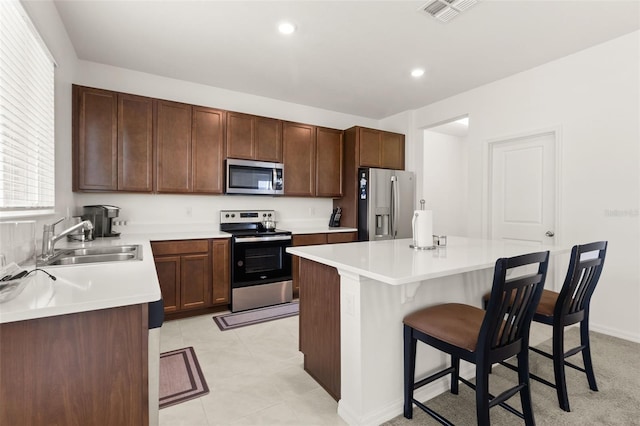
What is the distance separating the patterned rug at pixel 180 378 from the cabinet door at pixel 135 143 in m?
1.81

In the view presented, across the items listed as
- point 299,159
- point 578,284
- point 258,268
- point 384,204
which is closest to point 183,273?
point 258,268

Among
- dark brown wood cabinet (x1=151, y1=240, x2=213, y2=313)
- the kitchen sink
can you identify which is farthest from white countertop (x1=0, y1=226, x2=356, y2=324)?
dark brown wood cabinet (x1=151, y1=240, x2=213, y2=313)

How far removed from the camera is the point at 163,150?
3.41 metres

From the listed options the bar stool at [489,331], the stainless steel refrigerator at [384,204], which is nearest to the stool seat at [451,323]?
the bar stool at [489,331]

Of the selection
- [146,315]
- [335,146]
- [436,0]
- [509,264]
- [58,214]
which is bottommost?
[146,315]

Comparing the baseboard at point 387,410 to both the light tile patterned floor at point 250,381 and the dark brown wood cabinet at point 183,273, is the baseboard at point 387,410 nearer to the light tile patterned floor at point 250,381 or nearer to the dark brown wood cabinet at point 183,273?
the light tile patterned floor at point 250,381

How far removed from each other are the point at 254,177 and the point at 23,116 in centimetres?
231

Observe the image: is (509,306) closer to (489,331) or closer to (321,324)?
(489,331)

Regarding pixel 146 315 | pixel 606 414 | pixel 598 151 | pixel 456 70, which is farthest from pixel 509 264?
pixel 456 70

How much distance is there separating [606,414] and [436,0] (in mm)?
2874

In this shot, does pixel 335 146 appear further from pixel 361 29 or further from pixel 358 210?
pixel 361 29

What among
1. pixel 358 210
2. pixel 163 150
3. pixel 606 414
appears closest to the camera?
Answer: pixel 606 414

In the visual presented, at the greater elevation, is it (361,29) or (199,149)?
(361,29)

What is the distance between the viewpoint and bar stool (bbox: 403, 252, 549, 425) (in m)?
1.35
